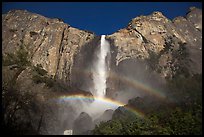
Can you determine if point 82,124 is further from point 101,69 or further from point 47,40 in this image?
point 47,40

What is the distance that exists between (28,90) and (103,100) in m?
28.2

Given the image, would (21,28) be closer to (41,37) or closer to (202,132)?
(41,37)

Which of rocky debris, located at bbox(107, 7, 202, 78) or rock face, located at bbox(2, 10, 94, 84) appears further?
rock face, located at bbox(2, 10, 94, 84)

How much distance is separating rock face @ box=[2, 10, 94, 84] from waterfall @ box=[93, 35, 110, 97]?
516cm

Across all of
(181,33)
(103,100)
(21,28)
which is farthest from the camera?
(21,28)

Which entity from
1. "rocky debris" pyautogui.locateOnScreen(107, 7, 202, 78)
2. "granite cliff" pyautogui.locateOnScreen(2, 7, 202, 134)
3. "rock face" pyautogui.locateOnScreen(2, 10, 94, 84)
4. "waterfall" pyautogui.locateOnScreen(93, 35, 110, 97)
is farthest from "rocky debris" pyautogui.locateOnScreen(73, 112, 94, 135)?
"rock face" pyautogui.locateOnScreen(2, 10, 94, 84)

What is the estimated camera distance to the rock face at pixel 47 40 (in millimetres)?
65812

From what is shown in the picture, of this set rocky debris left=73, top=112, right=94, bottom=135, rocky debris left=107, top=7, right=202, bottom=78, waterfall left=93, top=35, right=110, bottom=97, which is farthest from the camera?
rocky debris left=107, top=7, right=202, bottom=78

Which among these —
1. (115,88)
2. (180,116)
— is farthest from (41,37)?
(180,116)

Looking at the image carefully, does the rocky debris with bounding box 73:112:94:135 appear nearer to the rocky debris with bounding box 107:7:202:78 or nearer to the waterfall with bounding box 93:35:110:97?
the waterfall with bounding box 93:35:110:97

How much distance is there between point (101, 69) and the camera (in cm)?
6366

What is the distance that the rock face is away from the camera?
2591 inches

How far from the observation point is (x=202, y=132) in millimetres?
19047

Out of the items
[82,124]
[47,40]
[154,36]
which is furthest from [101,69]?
[82,124]
